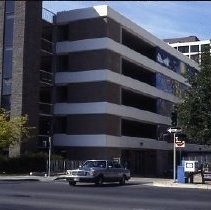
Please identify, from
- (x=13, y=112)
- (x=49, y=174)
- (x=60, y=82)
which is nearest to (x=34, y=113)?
(x=13, y=112)

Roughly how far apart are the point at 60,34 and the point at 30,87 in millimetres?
7911

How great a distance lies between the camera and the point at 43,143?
49.8m

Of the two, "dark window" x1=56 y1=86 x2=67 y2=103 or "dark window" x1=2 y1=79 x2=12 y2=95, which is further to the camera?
"dark window" x1=56 y1=86 x2=67 y2=103

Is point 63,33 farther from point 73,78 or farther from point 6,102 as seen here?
Answer: point 6,102

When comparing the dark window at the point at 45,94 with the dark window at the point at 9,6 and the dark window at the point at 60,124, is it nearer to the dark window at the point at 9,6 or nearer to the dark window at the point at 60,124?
the dark window at the point at 60,124

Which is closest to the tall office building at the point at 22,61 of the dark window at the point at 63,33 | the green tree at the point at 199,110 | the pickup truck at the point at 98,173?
the dark window at the point at 63,33

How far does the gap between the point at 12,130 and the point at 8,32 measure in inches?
422

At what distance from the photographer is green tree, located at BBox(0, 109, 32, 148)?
42.7m

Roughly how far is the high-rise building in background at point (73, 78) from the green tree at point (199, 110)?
1437 centimetres

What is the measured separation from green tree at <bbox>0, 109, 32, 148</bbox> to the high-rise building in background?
1.79 meters

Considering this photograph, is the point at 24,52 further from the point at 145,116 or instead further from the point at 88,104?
the point at 145,116

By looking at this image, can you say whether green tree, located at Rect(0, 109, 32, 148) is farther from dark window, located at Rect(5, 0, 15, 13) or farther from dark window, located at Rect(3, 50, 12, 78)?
dark window, located at Rect(5, 0, 15, 13)

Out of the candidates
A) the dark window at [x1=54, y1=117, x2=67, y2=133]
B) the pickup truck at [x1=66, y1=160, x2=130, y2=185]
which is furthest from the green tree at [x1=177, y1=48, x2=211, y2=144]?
the dark window at [x1=54, y1=117, x2=67, y2=133]

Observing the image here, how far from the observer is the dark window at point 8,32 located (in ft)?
160
